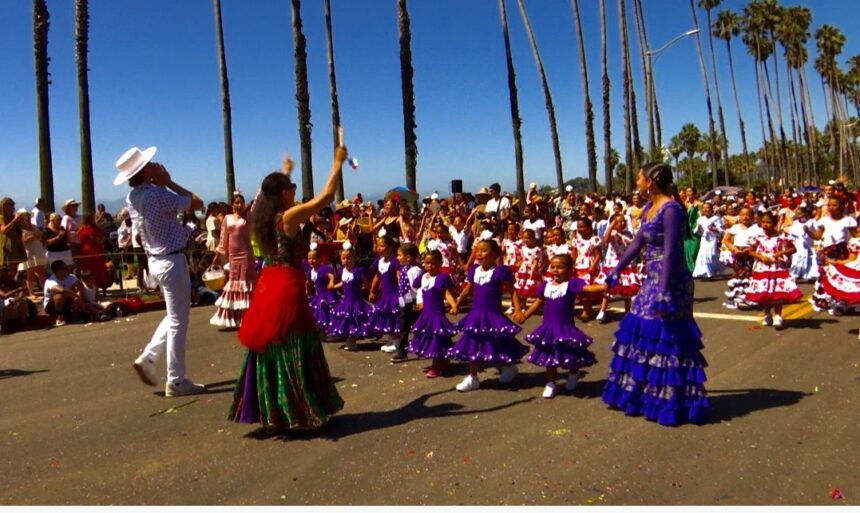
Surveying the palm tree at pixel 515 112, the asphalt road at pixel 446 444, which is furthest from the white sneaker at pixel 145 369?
the palm tree at pixel 515 112

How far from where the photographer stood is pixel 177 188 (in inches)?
244

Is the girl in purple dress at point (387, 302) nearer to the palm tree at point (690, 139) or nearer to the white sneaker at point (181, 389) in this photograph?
the white sneaker at point (181, 389)

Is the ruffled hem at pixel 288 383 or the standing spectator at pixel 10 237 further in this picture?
the standing spectator at pixel 10 237

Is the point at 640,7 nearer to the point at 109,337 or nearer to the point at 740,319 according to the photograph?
the point at 740,319

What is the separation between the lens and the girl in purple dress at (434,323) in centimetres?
665

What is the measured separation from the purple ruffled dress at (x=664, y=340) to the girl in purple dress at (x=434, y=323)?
189 centimetres

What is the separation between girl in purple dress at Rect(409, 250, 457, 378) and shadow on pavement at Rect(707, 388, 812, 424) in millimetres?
2481

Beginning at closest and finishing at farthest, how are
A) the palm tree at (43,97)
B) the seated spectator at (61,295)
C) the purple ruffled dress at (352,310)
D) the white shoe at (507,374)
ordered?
the white shoe at (507,374) < the purple ruffled dress at (352,310) < the seated spectator at (61,295) < the palm tree at (43,97)

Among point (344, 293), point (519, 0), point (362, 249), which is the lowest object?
point (344, 293)

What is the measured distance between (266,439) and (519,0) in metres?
29.4

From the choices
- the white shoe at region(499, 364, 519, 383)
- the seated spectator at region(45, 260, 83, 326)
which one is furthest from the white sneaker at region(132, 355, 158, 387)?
the seated spectator at region(45, 260, 83, 326)

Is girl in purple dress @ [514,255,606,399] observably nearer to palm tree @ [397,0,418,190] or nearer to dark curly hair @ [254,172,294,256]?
dark curly hair @ [254,172,294,256]

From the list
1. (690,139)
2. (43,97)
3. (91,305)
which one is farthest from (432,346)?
(690,139)

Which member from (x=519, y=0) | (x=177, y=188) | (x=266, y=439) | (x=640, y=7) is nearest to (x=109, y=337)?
(x=177, y=188)
